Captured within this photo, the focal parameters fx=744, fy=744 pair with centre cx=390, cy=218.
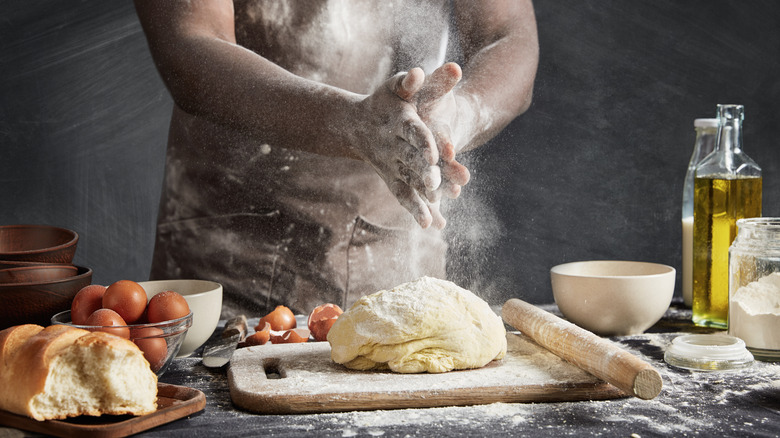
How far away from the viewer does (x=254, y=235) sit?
5.96 feet

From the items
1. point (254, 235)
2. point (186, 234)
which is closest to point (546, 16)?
point (254, 235)

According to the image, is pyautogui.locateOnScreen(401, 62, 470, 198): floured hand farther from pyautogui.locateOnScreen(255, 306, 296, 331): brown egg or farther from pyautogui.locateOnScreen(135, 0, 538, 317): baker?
pyautogui.locateOnScreen(255, 306, 296, 331): brown egg

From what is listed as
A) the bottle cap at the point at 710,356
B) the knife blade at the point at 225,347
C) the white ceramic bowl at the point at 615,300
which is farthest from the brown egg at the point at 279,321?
the bottle cap at the point at 710,356

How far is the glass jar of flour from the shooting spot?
1169 millimetres

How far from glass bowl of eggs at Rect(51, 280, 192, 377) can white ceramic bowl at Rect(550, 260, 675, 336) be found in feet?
2.24

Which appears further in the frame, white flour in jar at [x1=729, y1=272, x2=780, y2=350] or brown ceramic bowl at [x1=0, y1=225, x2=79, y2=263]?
brown ceramic bowl at [x1=0, y1=225, x2=79, y2=263]

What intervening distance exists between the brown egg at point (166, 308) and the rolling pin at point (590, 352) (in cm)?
54

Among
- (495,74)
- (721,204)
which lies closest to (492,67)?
(495,74)

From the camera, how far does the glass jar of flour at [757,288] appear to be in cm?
117

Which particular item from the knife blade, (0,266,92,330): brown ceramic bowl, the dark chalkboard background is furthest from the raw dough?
the dark chalkboard background

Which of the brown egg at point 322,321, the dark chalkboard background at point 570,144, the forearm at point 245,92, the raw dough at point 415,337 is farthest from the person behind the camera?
the dark chalkboard background at point 570,144

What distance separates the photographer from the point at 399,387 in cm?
96

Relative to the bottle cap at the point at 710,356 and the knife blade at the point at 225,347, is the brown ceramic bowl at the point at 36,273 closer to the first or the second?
the knife blade at the point at 225,347

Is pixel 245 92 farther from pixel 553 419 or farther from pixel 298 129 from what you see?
pixel 553 419
